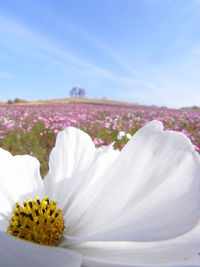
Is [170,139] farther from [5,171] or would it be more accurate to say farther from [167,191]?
[5,171]

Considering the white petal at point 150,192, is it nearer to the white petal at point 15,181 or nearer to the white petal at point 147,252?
the white petal at point 147,252

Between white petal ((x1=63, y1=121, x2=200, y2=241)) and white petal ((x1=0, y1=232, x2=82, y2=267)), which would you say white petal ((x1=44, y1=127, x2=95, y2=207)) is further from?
white petal ((x1=0, y1=232, x2=82, y2=267))

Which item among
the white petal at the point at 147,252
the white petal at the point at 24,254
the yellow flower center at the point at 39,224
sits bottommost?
the yellow flower center at the point at 39,224

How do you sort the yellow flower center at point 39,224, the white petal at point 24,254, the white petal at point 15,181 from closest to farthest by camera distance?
the white petal at point 24,254 < the yellow flower center at point 39,224 < the white petal at point 15,181

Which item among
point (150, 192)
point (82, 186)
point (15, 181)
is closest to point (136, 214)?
point (150, 192)

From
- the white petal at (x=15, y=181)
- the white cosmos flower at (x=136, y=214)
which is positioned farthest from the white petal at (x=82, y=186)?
the white petal at (x=15, y=181)

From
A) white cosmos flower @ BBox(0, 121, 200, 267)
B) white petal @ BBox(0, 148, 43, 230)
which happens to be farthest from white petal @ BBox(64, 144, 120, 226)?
white petal @ BBox(0, 148, 43, 230)

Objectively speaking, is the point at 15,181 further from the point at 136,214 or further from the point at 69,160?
the point at 136,214

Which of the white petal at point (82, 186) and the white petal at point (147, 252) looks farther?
the white petal at point (82, 186)
